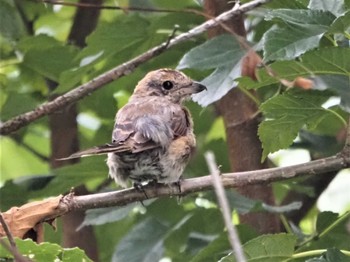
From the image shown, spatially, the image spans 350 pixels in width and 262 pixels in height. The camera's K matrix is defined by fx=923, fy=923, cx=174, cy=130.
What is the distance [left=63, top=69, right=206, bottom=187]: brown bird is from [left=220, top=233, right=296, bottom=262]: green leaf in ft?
2.26

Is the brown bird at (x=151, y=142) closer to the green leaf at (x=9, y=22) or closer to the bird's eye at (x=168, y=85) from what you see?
the bird's eye at (x=168, y=85)

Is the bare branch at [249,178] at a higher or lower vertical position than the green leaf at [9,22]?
lower

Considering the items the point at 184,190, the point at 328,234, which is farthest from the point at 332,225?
the point at 184,190

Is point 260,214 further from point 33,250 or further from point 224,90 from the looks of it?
point 33,250

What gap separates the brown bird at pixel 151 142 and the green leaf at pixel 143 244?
0.29 m

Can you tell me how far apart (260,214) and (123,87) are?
1.18 metres

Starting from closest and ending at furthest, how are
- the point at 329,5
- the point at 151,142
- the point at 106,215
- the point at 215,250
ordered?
the point at 329,5 < the point at 215,250 < the point at 151,142 < the point at 106,215

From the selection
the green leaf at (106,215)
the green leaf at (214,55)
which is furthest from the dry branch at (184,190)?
the green leaf at (106,215)

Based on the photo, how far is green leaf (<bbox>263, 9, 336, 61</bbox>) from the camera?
122 inches

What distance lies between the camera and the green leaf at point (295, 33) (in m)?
3.11

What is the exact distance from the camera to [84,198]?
3256 mm

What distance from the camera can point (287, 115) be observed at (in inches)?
131

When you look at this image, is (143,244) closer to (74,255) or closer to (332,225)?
(332,225)

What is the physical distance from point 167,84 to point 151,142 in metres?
0.96
